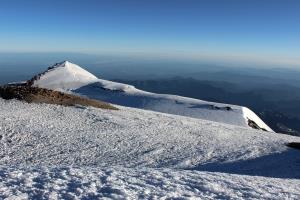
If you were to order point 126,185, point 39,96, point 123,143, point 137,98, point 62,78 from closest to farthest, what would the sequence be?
1. point 126,185
2. point 123,143
3. point 39,96
4. point 137,98
5. point 62,78

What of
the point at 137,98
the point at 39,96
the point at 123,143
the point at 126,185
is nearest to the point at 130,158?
the point at 123,143

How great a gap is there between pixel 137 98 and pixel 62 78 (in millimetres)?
20156

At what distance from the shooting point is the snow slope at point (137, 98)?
61.2 m

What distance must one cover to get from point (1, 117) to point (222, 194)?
2132cm

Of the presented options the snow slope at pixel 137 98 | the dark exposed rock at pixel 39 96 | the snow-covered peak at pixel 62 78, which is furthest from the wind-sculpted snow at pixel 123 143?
the snow-covered peak at pixel 62 78

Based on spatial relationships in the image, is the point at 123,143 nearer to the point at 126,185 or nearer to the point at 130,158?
the point at 130,158

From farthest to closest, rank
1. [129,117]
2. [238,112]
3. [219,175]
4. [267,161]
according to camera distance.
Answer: [238,112] < [129,117] < [267,161] < [219,175]

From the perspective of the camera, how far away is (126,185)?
12.7 m

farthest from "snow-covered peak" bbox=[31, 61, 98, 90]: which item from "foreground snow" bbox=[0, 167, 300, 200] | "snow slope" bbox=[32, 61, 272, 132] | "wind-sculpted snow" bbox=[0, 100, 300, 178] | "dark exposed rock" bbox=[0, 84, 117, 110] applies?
"foreground snow" bbox=[0, 167, 300, 200]

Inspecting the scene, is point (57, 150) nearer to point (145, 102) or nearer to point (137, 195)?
point (137, 195)

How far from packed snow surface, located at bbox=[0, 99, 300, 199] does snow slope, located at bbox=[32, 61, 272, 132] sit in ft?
77.6

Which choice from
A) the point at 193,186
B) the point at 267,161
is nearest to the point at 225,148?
the point at 267,161

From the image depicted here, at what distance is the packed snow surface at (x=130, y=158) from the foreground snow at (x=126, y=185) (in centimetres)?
3

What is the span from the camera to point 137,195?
1180 centimetres
